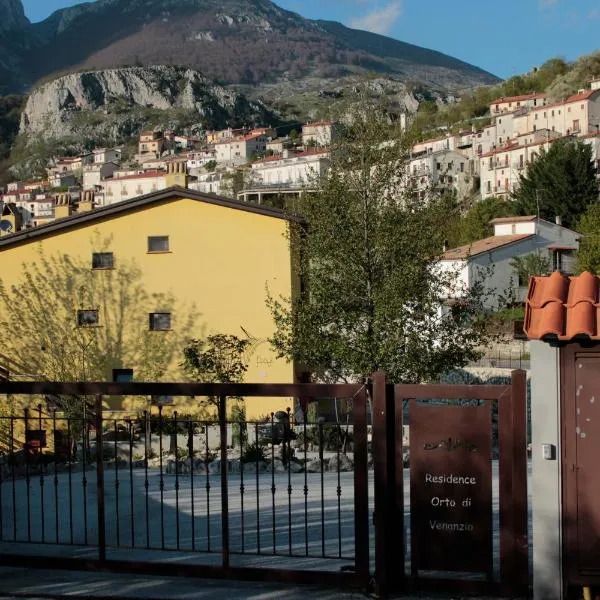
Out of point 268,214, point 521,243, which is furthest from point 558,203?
point 268,214

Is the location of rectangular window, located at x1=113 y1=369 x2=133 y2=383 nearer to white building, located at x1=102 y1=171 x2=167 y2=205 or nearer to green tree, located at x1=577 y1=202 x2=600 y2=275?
green tree, located at x1=577 y1=202 x2=600 y2=275

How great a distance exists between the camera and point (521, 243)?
5234cm

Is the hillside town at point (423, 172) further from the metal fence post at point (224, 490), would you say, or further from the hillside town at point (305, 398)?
the metal fence post at point (224, 490)

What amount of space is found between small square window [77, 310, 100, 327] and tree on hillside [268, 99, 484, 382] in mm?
10493

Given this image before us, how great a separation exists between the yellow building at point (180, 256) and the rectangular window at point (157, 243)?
32mm

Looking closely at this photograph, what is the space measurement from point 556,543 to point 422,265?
12.8m

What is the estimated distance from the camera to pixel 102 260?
96.1ft

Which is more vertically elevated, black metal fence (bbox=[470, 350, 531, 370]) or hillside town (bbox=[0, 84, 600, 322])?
hillside town (bbox=[0, 84, 600, 322])

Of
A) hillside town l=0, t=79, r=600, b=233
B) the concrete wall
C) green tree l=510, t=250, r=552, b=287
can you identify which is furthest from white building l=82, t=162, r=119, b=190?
the concrete wall

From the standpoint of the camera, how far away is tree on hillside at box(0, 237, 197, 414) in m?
28.4

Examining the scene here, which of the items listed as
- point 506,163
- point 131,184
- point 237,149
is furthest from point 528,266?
point 237,149

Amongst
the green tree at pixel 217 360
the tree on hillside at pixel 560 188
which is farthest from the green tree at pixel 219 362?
the tree on hillside at pixel 560 188

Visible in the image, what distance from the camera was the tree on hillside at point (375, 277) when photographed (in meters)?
18.8

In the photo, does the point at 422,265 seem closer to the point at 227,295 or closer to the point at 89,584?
the point at 227,295
